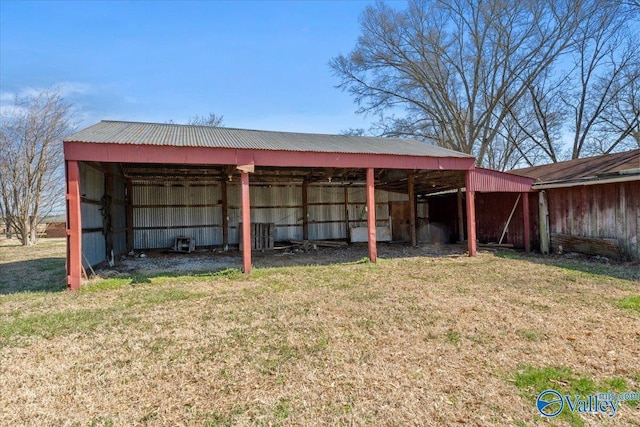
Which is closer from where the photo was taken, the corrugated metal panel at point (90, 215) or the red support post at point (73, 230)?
the red support post at point (73, 230)

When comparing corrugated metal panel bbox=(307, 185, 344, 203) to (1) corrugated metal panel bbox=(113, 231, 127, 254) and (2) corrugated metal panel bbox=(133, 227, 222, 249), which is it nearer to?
(2) corrugated metal panel bbox=(133, 227, 222, 249)

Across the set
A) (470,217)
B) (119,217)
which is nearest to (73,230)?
(119,217)

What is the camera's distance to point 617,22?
18.7 m

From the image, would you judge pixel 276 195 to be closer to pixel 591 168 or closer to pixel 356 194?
pixel 356 194

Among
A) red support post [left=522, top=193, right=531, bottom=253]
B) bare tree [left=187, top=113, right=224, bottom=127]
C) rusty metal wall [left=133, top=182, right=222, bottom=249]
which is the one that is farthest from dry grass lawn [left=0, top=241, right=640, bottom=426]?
bare tree [left=187, top=113, right=224, bottom=127]

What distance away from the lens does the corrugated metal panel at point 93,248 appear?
794 cm

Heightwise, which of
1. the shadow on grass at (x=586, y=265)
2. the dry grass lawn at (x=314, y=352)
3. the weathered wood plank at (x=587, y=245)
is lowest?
the dry grass lawn at (x=314, y=352)

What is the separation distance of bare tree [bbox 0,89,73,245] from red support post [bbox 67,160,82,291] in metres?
14.9

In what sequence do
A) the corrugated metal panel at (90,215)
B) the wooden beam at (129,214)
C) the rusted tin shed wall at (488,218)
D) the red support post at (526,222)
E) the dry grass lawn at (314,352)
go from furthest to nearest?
the wooden beam at (129,214), the rusted tin shed wall at (488,218), the red support post at (526,222), the corrugated metal panel at (90,215), the dry grass lawn at (314,352)

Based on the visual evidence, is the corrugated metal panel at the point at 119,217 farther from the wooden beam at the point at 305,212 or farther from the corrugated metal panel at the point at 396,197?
the corrugated metal panel at the point at 396,197

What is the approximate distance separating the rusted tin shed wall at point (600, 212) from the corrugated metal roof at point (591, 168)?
0.38 m

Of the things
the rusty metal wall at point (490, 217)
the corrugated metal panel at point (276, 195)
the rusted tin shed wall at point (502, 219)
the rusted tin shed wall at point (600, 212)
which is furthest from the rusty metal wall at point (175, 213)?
the rusted tin shed wall at point (600, 212)

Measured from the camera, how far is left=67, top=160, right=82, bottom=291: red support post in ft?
21.8

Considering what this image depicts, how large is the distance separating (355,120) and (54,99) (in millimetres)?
17999
